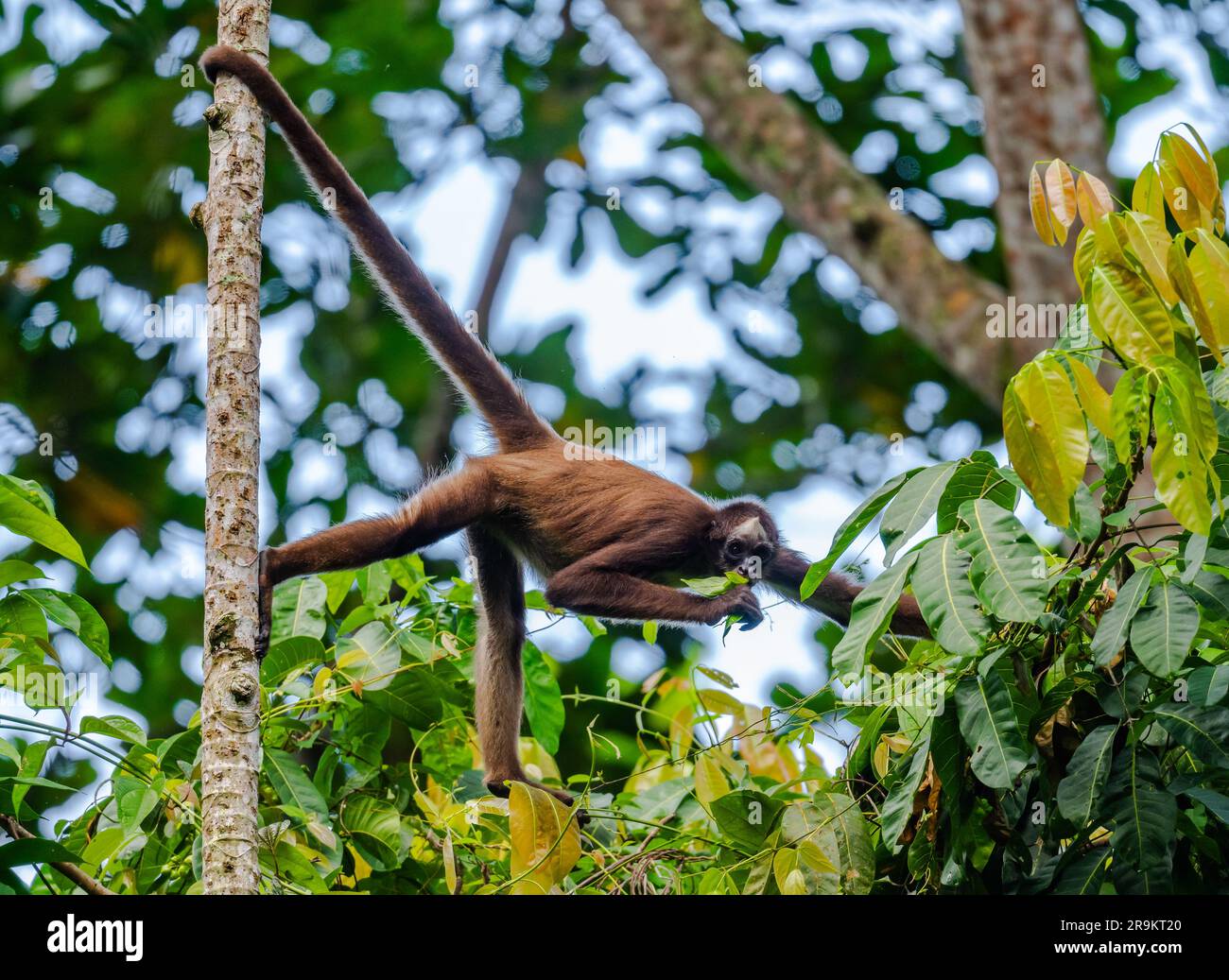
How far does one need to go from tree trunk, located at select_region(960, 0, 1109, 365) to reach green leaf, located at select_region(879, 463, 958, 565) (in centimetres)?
415

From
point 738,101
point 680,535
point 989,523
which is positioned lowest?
point 989,523

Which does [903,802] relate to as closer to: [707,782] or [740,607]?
[707,782]

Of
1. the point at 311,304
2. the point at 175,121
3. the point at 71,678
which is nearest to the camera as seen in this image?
the point at 71,678

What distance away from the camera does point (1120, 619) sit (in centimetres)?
320

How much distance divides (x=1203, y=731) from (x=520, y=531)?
3471 millimetres

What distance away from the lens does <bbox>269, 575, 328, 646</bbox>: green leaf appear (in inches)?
188

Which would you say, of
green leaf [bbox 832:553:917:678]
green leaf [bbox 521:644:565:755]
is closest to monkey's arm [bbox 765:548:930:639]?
green leaf [bbox 521:644:565:755]

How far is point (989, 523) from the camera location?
3.23 meters

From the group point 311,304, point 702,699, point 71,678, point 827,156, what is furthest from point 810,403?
point 71,678

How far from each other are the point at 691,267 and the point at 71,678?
7338 millimetres

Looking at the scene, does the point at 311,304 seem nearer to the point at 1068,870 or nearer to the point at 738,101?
the point at 738,101

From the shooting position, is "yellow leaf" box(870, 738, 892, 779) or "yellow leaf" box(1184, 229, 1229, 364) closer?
"yellow leaf" box(1184, 229, 1229, 364)

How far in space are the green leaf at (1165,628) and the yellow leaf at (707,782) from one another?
159cm

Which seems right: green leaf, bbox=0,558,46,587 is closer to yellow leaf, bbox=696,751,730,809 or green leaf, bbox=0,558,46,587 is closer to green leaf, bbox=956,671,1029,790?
yellow leaf, bbox=696,751,730,809
